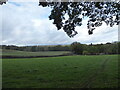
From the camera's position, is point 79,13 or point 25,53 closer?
point 79,13

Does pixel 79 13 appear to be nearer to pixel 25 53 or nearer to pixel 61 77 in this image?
pixel 61 77

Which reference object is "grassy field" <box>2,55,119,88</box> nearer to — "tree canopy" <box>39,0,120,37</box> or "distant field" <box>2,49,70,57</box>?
"tree canopy" <box>39,0,120,37</box>

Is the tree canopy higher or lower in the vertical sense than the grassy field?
higher

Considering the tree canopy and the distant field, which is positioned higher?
the tree canopy

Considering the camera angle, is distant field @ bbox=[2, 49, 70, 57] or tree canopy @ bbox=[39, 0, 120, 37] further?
distant field @ bbox=[2, 49, 70, 57]

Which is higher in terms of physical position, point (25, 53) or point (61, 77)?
point (25, 53)

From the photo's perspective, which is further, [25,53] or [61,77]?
[25,53]

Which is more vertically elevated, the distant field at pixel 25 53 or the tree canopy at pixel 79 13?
the tree canopy at pixel 79 13

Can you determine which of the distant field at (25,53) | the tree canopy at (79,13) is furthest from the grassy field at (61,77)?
the distant field at (25,53)

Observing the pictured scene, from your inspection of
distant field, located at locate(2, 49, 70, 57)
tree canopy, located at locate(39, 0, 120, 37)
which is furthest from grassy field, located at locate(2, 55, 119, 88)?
distant field, located at locate(2, 49, 70, 57)

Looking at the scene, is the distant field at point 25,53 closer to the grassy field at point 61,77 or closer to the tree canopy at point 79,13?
the grassy field at point 61,77

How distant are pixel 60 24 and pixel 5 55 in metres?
50.4

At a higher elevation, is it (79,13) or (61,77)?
(79,13)

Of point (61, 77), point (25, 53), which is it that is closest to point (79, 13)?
point (61, 77)
